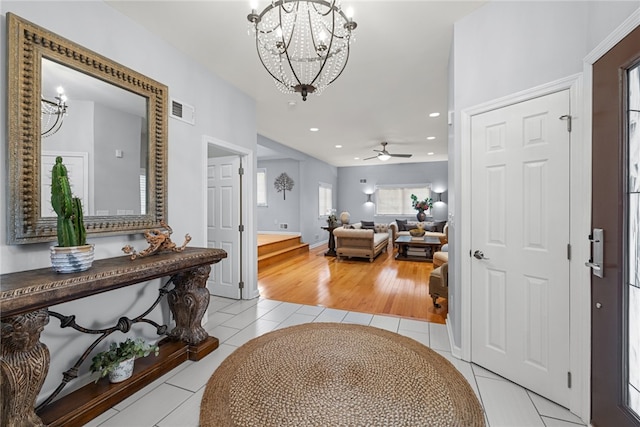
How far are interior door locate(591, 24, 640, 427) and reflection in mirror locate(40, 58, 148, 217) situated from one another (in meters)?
3.06

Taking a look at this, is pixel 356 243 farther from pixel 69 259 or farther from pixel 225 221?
pixel 69 259

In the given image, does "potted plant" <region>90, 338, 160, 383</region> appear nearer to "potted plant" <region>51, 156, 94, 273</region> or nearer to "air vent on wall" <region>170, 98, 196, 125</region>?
"potted plant" <region>51, 156, 94, 273</region>

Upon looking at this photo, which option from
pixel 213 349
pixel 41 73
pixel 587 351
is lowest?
pixel 213 349

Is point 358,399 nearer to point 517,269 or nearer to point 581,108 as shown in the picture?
point 517,269

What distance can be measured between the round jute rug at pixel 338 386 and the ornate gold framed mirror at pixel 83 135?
4.72 ft

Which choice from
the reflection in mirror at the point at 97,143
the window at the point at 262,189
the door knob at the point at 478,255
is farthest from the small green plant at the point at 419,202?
the reflection in mirror at the point at 97,143

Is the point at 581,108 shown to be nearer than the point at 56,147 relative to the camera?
Yes

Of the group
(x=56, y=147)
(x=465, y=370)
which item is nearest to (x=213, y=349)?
(x=56, y=147)

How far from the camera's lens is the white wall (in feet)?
5.47

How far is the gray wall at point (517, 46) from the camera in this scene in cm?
158

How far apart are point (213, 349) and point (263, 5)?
285 cm

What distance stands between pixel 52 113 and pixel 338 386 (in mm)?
2567

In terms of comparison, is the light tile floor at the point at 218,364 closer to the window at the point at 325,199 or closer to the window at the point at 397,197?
the window at the point at 325,199

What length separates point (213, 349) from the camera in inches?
96.8
